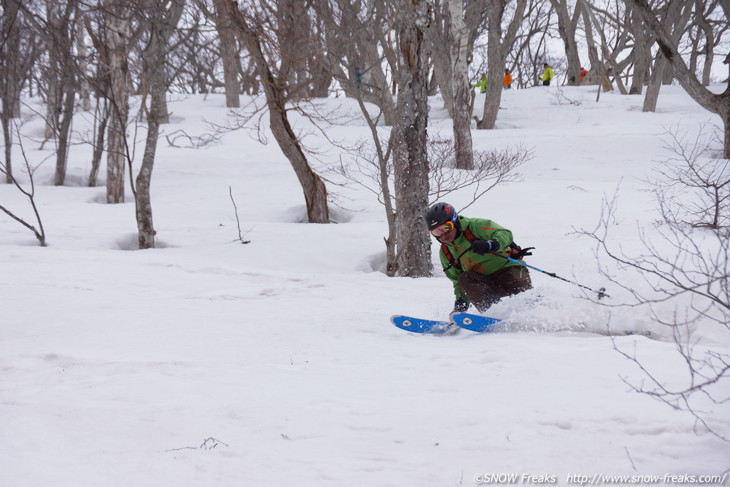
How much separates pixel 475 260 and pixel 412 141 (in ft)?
10.3

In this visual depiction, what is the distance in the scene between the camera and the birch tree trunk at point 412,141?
296 inches

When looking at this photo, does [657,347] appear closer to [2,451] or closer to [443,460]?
[443,460]

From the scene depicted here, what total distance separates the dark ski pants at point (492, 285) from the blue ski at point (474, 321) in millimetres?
251

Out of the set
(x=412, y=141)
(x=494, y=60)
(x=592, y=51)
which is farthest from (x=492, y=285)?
(x=592, y=51)

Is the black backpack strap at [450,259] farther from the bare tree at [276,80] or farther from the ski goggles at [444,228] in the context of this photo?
the bare tree at [276,80]

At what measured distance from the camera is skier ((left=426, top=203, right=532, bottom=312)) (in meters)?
4.71

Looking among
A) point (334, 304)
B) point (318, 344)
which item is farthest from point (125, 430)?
point (334, 304)

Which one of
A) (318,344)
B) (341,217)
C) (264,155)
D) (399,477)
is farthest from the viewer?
(264,155)

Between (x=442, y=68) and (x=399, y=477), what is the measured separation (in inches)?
785

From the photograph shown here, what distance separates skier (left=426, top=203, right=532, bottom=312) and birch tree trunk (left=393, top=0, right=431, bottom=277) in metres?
2.81

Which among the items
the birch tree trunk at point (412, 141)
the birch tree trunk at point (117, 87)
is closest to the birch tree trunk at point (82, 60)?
the birch tree trunk at point (117, 87)

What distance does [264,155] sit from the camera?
18703 millimetres

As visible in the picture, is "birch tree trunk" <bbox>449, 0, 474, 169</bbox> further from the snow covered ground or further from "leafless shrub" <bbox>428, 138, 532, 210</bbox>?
the snow covered ground

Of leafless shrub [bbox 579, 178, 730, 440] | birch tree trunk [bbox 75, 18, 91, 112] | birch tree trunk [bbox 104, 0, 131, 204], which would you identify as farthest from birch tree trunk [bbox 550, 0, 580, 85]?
birch tree trunk [bbox 104, 0, 131, 204]
